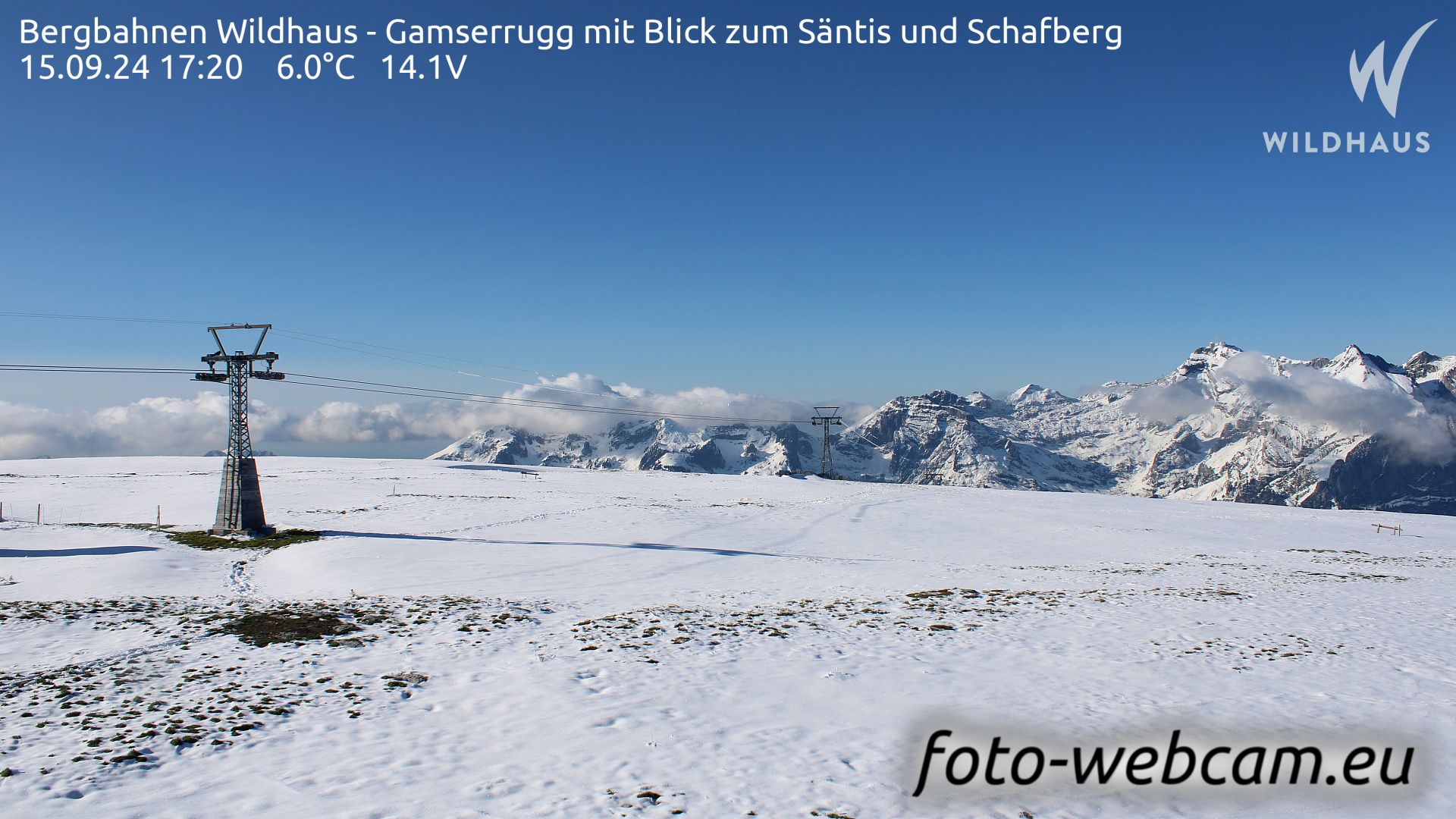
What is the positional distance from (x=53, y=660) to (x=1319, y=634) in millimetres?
38289

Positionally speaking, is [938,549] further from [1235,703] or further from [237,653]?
[237,653]

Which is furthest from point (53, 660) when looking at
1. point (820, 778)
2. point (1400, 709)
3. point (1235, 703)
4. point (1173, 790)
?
point (1400, 709)

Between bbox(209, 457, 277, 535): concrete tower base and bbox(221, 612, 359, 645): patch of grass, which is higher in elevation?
bbox(209, 457, 277, 535): concrete tower base

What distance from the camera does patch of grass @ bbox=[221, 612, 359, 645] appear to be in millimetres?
21656

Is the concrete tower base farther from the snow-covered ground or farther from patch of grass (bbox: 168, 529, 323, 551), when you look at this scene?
the snow-covered ground

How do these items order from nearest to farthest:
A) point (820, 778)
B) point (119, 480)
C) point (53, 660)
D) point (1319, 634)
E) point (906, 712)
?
point (820, 778), point (906, 712), point (53, 660), point (1319, 634), point (119, 480)

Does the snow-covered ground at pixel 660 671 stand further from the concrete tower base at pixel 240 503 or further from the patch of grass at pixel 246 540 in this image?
the concrete tower base at pixel 240 503

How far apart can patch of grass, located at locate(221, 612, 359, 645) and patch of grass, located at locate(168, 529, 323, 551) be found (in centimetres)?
2126

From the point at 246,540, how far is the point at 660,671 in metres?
37.9

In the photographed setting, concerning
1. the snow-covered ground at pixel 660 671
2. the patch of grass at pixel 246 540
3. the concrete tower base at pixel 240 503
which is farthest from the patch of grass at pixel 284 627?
the concrete tower base at pixel 240 503

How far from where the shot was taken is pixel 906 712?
54.7 feet

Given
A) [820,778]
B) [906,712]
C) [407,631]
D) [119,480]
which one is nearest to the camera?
[820,778]

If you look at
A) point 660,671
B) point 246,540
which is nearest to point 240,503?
point 246,540

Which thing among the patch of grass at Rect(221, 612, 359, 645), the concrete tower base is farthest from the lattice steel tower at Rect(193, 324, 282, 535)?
the patch of grass at Rect(221, 612, 359, 645)
